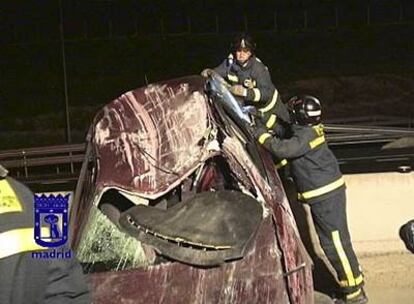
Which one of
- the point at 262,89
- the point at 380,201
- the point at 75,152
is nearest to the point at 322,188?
the point at 380,201

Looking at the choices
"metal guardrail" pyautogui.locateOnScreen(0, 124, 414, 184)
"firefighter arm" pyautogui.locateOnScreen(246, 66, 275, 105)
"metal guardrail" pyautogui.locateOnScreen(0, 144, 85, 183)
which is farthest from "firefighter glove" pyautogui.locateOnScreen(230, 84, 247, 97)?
"metal guardrail" pyautogui.locateOnScreen(0, 144, 85, 183)

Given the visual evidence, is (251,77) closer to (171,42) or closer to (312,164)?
(312,164)

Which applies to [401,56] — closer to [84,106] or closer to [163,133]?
[84,106]

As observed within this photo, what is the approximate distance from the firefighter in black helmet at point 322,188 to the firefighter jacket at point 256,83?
0.83 meters

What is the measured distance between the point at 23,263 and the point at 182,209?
6.64 ft

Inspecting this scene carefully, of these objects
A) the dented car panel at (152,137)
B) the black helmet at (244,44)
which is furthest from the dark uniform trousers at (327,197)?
the black helmet at (244,44)

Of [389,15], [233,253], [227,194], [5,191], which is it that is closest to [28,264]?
[5,191]

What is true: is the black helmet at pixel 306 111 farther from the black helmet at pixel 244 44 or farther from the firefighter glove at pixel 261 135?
the black helmet at pixel 244 44

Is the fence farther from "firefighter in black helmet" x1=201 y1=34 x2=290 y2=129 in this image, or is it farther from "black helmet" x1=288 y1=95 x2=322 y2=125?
"black helmet" x1=288 y1=95 x2=322 y2=125

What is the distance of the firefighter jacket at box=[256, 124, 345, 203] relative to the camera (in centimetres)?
557

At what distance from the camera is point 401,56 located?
50.3 ft

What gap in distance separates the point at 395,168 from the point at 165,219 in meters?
2.99

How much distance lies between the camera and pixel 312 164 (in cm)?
567

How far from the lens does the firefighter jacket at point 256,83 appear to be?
21.7 ft
